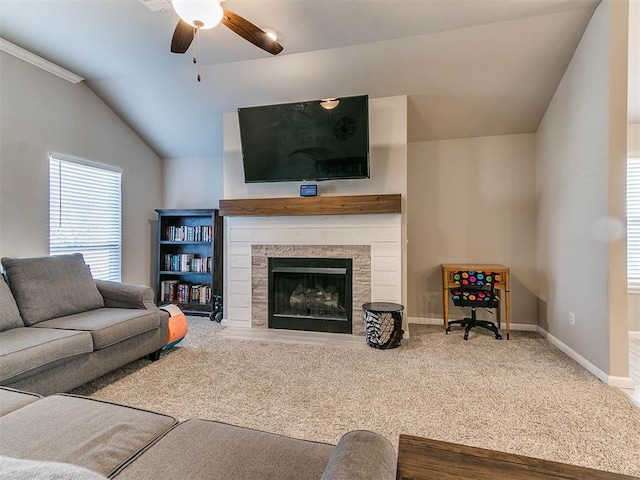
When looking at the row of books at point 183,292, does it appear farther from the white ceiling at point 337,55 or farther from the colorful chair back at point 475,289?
the colorful chair back at point 475,289

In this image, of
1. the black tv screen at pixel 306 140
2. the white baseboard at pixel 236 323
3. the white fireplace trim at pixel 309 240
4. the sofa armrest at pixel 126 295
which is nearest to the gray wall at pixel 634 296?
the white fireplace trim at pixel 309 240

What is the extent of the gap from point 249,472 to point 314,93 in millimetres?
3475

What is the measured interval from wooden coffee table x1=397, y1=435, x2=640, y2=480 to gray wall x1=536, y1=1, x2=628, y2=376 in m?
2.13

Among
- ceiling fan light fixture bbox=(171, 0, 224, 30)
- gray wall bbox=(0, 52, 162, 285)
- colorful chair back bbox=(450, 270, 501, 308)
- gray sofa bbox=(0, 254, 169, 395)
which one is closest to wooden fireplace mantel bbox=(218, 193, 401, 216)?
colorful chair back bbox=(450, 270, 501, 308)

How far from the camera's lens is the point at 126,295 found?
2824 mm

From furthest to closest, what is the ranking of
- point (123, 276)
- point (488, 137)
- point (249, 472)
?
point (123, 276) → point (488, 137) → point (249, 472)

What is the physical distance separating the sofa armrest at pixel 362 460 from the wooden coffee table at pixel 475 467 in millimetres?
40

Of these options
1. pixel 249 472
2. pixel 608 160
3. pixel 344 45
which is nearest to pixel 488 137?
pixel 608 160

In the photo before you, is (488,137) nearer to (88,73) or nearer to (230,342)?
(230,342)

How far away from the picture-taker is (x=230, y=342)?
3322 millimetres

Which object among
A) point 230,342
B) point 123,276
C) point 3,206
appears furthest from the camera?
point 123,276

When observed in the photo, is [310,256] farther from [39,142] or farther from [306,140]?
[39,142]

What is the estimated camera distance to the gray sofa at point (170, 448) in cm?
84

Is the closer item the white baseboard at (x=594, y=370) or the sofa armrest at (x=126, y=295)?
the white baseboard at (x=594, y=370)
